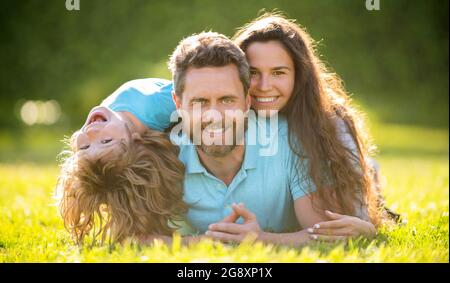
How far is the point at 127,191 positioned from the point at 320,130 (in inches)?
51.6

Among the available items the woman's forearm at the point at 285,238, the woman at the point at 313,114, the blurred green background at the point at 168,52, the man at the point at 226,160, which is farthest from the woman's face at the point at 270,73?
the blurred green background at the point at 168,52

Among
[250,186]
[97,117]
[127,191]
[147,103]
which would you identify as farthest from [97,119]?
[250,186]

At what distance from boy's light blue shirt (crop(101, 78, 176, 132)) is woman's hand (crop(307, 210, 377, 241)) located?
1.35m

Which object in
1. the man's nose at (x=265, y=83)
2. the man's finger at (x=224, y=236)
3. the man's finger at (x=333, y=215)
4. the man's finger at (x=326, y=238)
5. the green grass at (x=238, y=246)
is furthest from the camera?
the man's nose at (x=265, y=83)

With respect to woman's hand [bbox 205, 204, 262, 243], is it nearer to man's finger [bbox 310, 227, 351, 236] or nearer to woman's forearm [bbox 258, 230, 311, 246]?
woman's forearm [bbox 258, 230, 311, 246]

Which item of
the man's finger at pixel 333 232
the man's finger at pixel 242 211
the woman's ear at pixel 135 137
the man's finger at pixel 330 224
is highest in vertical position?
the woman's ear at pixel 135 137

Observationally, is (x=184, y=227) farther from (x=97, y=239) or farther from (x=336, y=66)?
(x=336, y=66)

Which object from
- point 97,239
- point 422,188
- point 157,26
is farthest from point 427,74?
point 97,239

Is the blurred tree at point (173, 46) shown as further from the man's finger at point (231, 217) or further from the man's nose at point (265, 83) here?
the man's finger at point (231, 217)

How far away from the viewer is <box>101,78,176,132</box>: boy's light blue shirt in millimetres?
4195

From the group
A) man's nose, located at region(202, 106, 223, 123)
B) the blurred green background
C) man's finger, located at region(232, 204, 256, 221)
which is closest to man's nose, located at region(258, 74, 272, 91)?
man's nose, located at region(202, 106, 223, 123)

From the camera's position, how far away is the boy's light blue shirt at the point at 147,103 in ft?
13.8

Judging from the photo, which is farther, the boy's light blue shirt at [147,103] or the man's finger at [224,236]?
the boy's light blue shirt at [147,103]

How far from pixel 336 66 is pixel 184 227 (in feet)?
43.2
